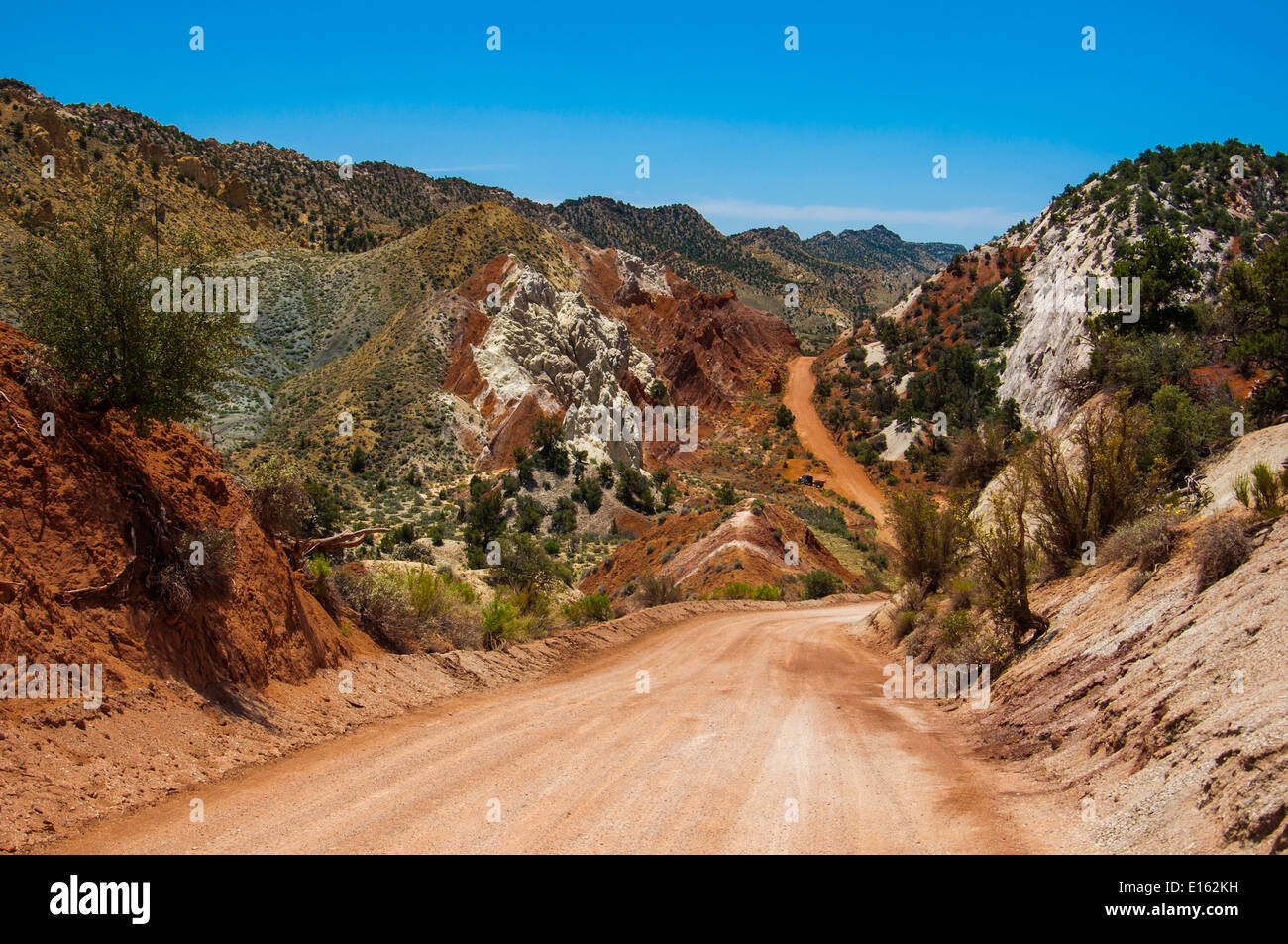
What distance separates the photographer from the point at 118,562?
315 inches

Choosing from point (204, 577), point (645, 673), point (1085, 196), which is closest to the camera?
point (204, 577)

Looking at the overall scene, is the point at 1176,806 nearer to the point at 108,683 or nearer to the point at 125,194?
the point at 108,683

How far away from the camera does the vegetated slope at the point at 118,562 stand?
7.18 meters

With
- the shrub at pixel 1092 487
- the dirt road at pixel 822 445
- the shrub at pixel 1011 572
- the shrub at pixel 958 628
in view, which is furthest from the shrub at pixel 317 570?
the dirt road at pixel 822 445

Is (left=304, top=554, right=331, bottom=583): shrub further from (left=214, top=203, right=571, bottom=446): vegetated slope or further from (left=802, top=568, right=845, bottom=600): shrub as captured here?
(left=214, top=203, right=571, bottom=446): vegetated slope

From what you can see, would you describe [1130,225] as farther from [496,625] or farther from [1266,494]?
[496,625]

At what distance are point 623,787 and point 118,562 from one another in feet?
19.4

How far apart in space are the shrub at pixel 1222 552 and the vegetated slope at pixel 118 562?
1107cm

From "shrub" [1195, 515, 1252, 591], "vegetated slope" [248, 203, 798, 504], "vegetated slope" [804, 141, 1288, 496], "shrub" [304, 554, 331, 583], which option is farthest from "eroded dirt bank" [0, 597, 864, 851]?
"vegetated slope" [248, 203, 798, 504]

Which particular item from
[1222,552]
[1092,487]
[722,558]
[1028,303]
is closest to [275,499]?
[1222,552]

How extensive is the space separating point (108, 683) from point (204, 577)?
72.1 inches

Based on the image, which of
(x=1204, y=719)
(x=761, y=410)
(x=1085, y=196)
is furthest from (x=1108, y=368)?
(x=761, y=410)

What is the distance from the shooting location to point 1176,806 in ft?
17.4
